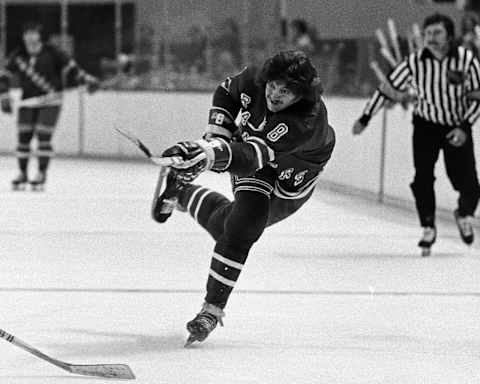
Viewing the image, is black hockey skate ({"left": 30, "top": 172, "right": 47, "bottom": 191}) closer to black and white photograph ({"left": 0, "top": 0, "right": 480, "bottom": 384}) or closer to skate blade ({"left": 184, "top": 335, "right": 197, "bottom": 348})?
black and white photograph ({"left": 0, "top": 0, "right": 480, "bottom": 384})

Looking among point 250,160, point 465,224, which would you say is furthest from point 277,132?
Result: point 465,224

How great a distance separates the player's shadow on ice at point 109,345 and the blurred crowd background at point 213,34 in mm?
5533

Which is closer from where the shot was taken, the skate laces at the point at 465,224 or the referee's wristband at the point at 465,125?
the referee's wristband at the point at 465,125

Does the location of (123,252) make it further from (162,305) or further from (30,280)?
(162,305)

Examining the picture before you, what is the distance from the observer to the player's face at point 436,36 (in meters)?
6.30

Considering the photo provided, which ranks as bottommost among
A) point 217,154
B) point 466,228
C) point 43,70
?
point 466,228

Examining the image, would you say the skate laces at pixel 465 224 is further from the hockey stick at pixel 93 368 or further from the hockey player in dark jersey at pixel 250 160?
the hockey stick at pixel 93 368

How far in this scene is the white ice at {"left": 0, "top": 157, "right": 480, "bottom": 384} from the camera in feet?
12.2

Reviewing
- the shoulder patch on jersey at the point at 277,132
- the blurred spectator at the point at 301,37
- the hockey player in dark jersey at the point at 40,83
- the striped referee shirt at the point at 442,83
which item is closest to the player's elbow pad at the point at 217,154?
the shoulder patch on jersey at the point at 277,132

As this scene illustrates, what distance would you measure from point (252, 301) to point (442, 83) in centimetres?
206

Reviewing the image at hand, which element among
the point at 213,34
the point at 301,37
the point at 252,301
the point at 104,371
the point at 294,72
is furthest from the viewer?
the point at 213,34

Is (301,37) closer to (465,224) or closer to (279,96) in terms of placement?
(465,224)

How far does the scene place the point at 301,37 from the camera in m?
11.2

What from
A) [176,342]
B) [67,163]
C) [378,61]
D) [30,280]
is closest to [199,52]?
[67,163]
